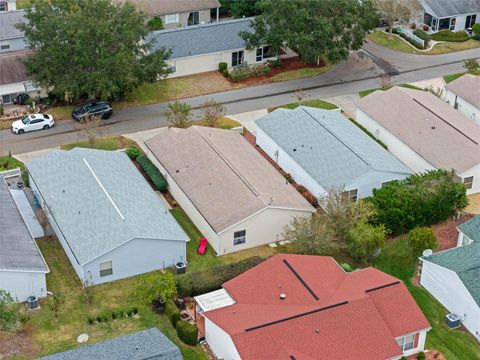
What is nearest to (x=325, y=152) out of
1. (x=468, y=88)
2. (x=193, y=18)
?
(x=468, y=88)

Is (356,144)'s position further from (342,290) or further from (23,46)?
(23,46)

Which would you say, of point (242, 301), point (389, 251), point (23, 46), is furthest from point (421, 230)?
point (23, 46)

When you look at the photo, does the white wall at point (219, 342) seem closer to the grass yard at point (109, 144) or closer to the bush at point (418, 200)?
the bush at point (418, 200)

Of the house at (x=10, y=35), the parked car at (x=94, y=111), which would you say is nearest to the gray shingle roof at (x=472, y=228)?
the parked car at (x=94, y=111)

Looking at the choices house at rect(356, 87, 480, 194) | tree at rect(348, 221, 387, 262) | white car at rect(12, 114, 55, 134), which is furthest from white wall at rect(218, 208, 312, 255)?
white car at rect(12, 114, 55, 134)

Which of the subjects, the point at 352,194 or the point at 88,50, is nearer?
the point at 352,194

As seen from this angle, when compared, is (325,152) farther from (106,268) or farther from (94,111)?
(94,111)
